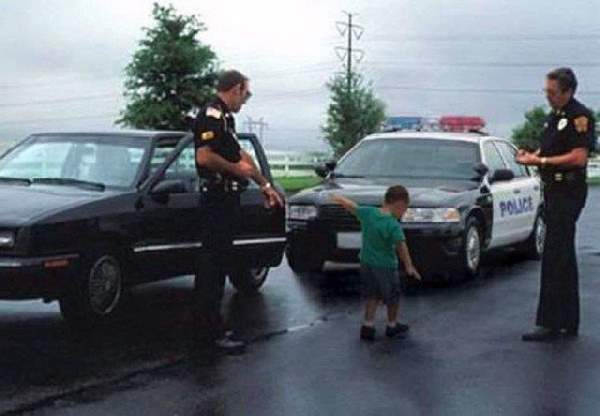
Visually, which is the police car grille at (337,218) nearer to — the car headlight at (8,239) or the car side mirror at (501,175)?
the car side mirror at (501,175)

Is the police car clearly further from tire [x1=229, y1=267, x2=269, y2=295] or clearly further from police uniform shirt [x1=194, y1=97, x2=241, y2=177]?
police uniform shirt [x1=194, y1=97, x2=241, y2=177]

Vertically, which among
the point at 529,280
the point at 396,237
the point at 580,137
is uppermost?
the point at 580,137

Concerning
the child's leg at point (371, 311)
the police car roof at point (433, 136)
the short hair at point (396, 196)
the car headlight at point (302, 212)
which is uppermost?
the police car roof at point (433, 136)

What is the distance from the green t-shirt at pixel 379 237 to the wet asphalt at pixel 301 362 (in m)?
0.55

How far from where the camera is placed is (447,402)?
599 cm

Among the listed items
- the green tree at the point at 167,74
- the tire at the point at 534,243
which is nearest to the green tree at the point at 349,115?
the green tree at the point at 167,74

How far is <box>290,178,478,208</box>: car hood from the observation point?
10977 millimetres

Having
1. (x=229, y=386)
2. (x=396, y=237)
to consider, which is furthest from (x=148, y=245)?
(x=229, y=386)

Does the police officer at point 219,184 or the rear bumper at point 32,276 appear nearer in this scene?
the police officer at point 219,184

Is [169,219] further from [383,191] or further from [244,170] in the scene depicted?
[383,191]

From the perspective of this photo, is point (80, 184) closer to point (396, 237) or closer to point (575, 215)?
point (396, 237)

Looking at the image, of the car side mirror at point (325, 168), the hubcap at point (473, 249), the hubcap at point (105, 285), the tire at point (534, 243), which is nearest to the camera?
the hubcap at point (105, 285)

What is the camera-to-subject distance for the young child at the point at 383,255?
7895 millimetres

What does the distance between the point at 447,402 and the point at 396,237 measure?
6.78 ft
